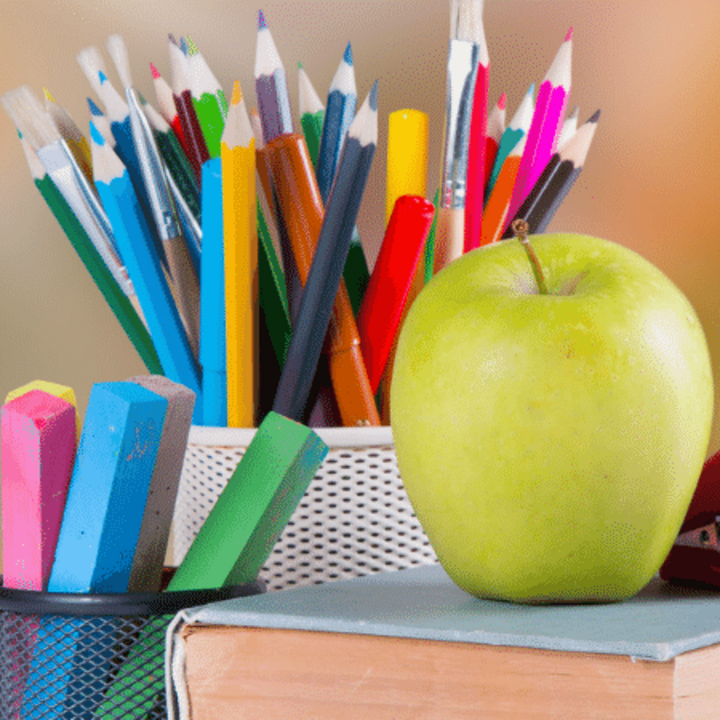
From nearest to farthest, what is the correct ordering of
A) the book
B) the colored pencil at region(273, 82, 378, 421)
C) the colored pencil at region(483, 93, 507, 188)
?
the book, the colored pencil at region(273, 82, 378, 421), the colored pencil at region(483, 93, 507, 188)

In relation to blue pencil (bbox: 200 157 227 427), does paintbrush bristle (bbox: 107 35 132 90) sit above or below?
above

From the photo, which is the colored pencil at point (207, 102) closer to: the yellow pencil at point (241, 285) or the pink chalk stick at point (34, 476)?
the yellow pencil at point (241, 285)

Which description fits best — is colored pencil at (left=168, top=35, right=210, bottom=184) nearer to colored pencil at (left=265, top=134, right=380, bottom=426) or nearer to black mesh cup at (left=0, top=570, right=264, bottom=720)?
colored pencil at (left=265, top=134, right=380, bottom=426)

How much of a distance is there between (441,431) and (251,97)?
0.37 m

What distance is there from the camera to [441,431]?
27cm

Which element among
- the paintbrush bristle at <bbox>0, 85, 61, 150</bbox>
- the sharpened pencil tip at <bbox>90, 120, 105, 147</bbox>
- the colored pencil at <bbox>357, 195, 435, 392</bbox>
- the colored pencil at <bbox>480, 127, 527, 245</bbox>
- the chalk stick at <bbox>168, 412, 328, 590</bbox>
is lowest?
the chalk stick at <bbox>168, 412, 328, 590</bbox>

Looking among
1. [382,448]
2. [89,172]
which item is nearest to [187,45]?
[89,172]

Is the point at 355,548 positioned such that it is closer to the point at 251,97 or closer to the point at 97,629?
the point at 97,629

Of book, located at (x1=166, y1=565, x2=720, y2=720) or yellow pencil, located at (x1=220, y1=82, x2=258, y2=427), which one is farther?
yellow pencil, located at (x1=220, y1=82, x2=258, y2=427)

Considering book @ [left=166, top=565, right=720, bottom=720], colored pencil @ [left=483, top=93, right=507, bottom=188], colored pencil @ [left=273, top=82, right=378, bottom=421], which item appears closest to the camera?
book @ [left=166, top=565, right=720, bottom=720]

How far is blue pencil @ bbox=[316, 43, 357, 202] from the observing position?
0.42 metres

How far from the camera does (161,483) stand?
0.97 ft

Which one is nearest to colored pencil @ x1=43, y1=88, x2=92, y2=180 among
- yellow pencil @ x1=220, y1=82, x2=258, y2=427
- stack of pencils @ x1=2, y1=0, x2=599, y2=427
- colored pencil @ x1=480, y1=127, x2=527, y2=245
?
stack of pencils @ x1=2, y1=0, x2=599, y2=427

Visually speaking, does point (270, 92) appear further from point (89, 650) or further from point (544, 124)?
point (89, 650)
